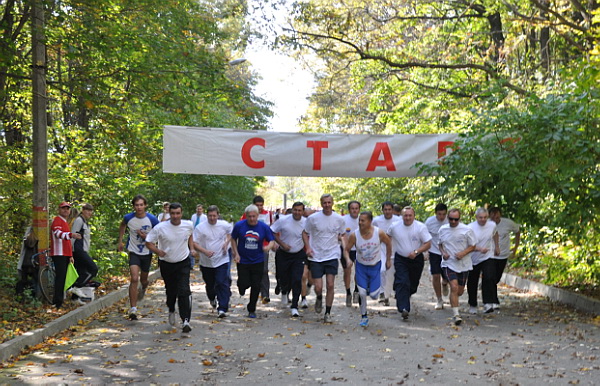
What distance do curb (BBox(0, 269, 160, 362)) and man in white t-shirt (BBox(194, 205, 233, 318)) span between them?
2.05m

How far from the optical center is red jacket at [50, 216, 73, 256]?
36.4 ft

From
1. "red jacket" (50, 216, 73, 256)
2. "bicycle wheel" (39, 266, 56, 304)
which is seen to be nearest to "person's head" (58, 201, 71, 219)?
"red jacket" (50, 216, 73, 256)

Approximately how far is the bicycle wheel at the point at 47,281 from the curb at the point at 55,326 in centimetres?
64

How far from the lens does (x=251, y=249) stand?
11570mm

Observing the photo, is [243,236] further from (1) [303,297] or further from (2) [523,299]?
(2) [523,299]

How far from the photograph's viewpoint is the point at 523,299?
45.3 ft

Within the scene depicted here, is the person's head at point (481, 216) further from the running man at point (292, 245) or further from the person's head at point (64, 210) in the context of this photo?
the person's head at point (64, 210)

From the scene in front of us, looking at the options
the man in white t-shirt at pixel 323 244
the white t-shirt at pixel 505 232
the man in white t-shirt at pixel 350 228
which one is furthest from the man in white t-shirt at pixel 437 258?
the man in white t-shirt at pixel 323 244

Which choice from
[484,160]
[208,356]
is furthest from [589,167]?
[208,356]

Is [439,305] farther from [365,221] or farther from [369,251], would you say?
[365,221]

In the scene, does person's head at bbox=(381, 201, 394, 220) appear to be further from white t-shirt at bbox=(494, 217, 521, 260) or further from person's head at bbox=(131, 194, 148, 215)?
person's head at bbox=(131, 194, 148, 215)

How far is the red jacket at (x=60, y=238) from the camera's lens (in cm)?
1111

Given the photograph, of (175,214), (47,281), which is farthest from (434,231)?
(47,281)

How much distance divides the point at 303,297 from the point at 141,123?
5.54 metres
